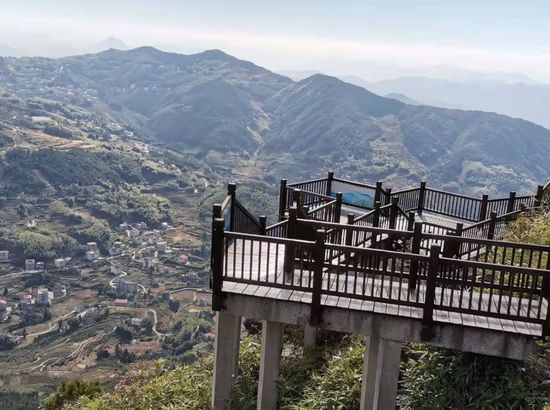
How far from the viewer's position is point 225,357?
8523 mm

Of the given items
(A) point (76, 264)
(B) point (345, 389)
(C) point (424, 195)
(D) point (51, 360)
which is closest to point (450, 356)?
(B) point (345, 389)

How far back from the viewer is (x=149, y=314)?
351 feet

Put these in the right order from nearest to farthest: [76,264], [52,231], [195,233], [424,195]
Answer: [424,195] < [76,264] < [52,231] < [195,233]

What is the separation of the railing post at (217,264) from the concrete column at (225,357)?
34cm

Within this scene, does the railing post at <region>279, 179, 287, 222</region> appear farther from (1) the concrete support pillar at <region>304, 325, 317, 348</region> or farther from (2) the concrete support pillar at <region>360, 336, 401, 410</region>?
(2) the concrete support pillar at <region>360, 336, 401, 410</region>

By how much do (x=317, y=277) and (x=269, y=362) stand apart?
162cm

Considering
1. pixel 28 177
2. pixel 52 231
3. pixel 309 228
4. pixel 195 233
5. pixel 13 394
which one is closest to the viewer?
pixel 309 228

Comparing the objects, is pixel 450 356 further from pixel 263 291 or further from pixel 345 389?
pixel 263 291

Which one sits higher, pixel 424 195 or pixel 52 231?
pixel 424 195

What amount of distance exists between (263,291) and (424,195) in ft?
35.0

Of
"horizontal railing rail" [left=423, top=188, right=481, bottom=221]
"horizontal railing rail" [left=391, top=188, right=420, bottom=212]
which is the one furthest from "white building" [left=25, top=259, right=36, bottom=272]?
"horizontal railing rail" [left=391, top=188, right=420, bottom=212]

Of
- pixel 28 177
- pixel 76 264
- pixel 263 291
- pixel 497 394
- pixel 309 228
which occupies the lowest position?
pixel 76 264

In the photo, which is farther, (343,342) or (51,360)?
(51,360)

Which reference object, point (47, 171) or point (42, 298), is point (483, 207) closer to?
point (42, 298)
